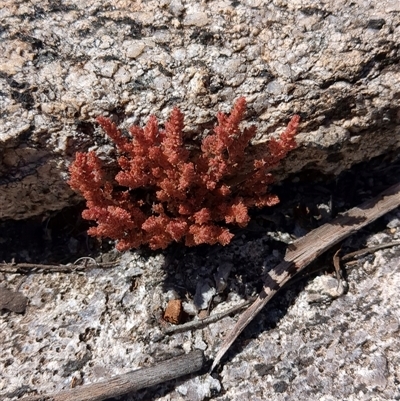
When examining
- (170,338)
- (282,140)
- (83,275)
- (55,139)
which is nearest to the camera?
(282,140)

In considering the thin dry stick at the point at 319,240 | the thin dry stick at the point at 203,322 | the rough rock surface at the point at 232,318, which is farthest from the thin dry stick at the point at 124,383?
the thin dry stick at the point at 319,240

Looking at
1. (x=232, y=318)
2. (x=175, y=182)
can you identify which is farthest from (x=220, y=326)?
(x=175, y=182)

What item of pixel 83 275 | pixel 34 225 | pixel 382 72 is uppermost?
pixel 382 72

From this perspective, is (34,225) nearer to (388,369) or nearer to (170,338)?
(170,338)

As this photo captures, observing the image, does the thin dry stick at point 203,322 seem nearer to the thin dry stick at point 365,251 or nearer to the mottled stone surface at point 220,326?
the mottled stone surface at point 220,326

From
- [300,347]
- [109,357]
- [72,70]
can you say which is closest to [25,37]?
[72,70]

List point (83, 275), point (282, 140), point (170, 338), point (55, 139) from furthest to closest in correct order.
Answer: point (83, 275), point (170, 338), point (55, 139), point (282, 140)
